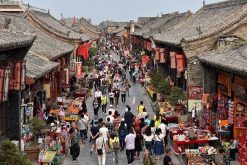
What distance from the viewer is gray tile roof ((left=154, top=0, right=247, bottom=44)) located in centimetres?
2951

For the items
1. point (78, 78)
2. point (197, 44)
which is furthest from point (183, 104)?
point (78, 78)

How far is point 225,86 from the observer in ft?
75.8

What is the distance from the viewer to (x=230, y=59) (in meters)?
21.0

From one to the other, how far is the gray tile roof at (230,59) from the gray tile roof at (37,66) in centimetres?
738

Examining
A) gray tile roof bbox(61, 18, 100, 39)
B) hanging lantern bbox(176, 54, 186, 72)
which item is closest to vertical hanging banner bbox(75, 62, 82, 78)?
hanging lantern bbox(176, 54, 186, 72)

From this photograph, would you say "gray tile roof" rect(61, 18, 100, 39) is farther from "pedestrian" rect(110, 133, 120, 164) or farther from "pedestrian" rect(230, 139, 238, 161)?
"pedestrian" rect(230, 139, 238, 161)

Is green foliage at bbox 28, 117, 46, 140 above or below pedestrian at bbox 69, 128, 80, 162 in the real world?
above

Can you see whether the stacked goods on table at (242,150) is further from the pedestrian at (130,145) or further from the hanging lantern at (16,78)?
the hanging lantern at (16,78)

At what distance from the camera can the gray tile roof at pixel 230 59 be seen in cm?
1827

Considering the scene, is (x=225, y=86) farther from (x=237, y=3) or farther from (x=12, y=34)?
(x=237, y=3)

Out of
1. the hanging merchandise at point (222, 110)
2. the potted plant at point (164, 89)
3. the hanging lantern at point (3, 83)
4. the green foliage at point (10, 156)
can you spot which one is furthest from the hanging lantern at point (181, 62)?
the green foliage at point (10, 156)

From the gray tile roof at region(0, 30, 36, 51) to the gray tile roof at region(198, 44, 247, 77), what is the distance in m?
7.21

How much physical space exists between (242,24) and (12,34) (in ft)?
48.2

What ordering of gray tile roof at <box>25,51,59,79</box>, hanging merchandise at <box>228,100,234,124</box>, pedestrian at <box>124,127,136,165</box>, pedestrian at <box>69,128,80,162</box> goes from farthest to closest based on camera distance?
gray tile roof at <box>25,51,59,79</box> → hanging merchandise at <box>228,100,234,124</box> → pedestrian at <box>69,128,80,162</box> → pedestrian at <box>124,127,136,165</box>
